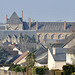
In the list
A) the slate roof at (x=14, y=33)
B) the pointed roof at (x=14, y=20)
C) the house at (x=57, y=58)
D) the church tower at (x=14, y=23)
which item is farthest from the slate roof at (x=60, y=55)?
the pointed roof at (x=14, y=20)

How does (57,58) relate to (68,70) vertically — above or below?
above

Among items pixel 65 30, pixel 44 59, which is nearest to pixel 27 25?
pixel 65 30

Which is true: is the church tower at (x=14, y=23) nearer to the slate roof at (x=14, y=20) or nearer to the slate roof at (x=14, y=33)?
the slate roof at (x=14, y=20)

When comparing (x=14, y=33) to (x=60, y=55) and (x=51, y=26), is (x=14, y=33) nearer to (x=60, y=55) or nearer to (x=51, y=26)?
(x=51, y=26)

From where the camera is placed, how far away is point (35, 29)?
176 metres

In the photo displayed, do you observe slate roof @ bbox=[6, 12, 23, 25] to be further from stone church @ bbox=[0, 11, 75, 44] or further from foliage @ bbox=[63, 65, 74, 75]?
foliage @ bbox=[63, 65, 74, 75]

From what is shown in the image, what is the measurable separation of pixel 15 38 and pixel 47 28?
16.5 metres

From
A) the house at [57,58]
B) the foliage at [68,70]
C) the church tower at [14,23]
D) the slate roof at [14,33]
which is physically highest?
the church tower at [14,23]

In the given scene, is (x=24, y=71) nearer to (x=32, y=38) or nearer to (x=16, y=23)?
(x=32, y=38)

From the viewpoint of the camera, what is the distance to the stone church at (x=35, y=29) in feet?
545

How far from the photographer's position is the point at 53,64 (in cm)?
3578

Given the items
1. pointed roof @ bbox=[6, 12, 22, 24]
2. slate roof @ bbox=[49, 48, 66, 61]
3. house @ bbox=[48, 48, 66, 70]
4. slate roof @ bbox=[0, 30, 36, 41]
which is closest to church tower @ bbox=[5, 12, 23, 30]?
pointed roof @ bbox=[6, 12, 22, 24]

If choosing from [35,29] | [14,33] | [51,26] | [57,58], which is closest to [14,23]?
[35,29]

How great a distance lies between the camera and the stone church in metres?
166
